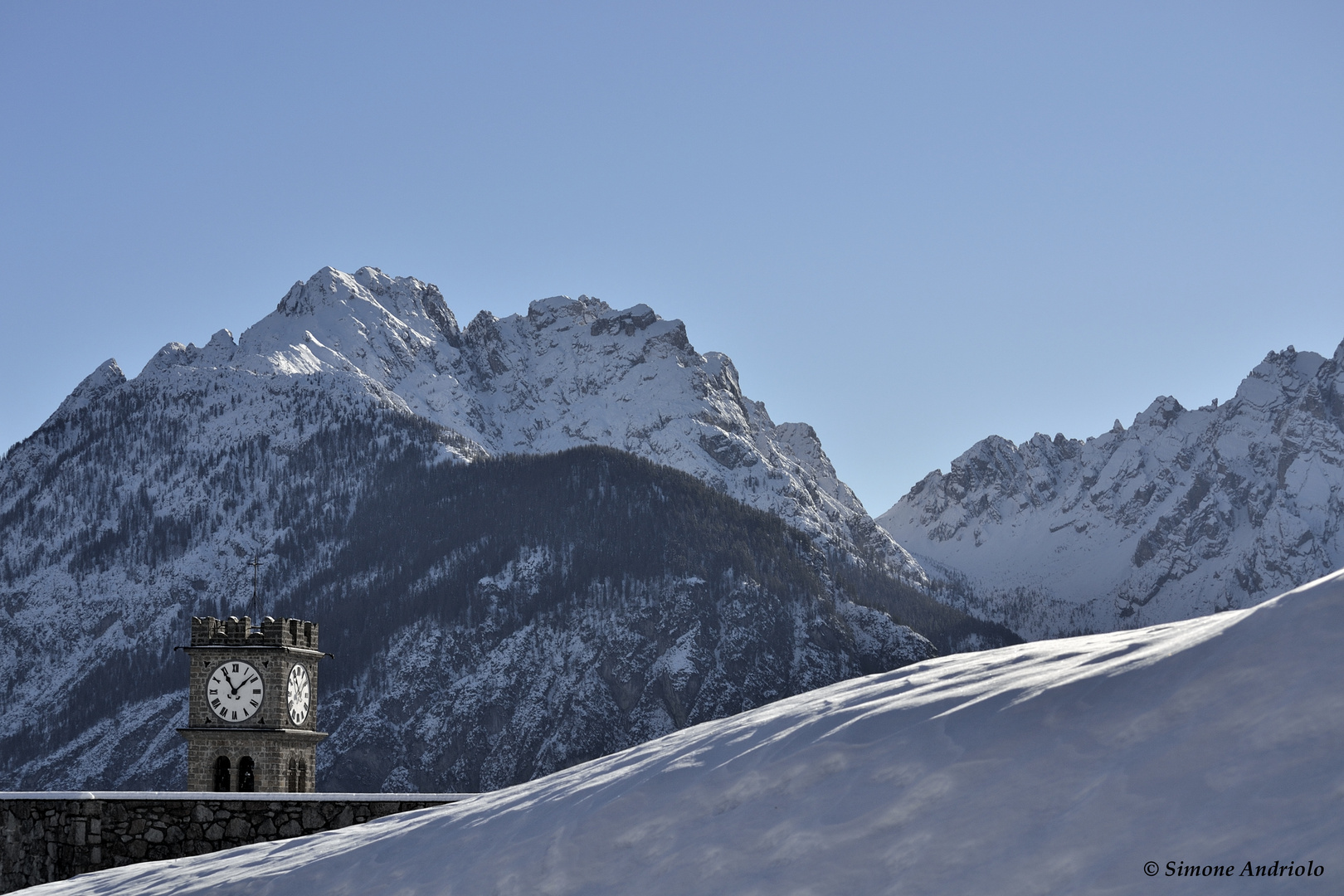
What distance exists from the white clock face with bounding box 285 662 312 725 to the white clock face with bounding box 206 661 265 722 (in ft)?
2.52

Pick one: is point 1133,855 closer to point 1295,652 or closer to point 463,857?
point 1295,652

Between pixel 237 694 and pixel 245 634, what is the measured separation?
1.92 m

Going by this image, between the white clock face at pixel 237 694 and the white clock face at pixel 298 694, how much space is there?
0.77m

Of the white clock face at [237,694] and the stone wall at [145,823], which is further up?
the white clock face at [237,694]

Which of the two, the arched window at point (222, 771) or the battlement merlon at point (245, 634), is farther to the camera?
the battlement merlon at point (245, 634)

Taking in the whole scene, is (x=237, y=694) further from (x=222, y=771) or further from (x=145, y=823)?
(x=145, y=823)

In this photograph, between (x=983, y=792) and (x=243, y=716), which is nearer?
(x=983, y=792)

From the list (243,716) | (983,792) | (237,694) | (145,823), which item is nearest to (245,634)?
(237,694)

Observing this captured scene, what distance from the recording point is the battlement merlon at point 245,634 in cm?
3641

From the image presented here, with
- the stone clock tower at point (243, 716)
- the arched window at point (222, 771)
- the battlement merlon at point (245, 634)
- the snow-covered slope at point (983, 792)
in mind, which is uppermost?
the battlement merlon at point (245, 634)

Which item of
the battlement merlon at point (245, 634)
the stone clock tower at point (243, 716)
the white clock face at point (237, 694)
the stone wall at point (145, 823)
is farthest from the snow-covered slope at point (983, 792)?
the battlement merlon at point (245, 634)

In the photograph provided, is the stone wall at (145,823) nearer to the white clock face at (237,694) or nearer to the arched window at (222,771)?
the white clock face at (237,694)

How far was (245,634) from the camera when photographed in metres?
37.5

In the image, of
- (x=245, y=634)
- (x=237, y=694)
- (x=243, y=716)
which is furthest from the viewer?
(x=245, y=634)
